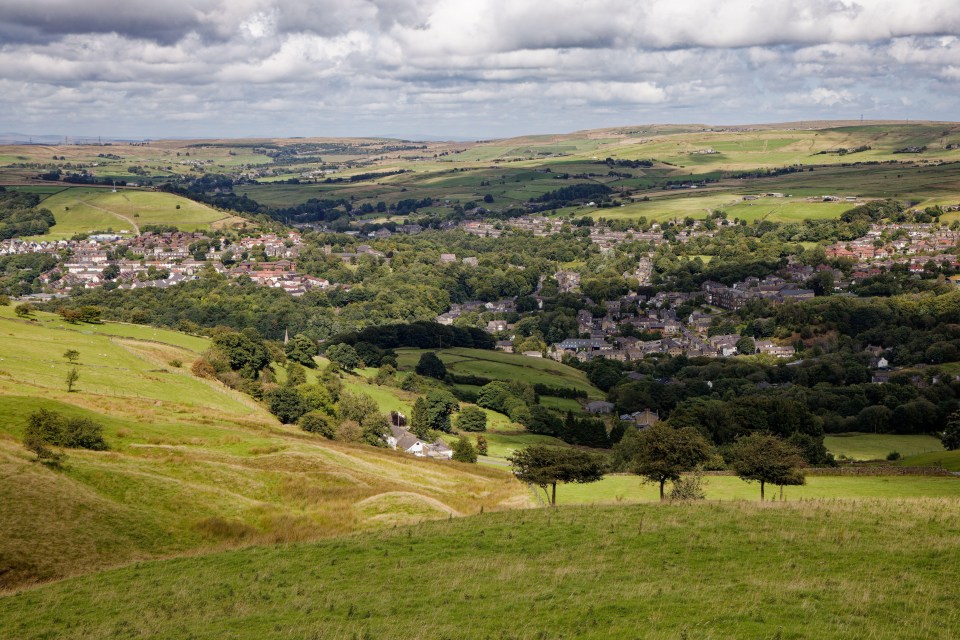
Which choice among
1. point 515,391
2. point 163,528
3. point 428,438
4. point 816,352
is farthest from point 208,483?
point 816,352

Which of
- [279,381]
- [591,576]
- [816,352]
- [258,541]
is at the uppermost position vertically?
[591,576]

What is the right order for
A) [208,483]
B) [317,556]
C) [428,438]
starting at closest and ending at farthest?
[317,556] < [208,483] < [428,438]

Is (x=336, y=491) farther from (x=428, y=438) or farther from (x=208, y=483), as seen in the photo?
(x=428, y=438)

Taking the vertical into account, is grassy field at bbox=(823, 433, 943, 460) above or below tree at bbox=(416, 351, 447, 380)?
below

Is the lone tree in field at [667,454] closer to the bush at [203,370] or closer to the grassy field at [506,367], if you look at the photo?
the bush at [203,370]

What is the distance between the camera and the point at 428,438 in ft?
247

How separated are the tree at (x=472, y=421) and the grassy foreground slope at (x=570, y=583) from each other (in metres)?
52.2

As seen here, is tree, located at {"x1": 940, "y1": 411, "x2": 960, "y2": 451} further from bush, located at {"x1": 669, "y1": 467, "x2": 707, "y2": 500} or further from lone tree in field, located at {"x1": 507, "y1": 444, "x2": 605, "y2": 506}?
lone tree in field, located at {"x1": 507, "y1": 444, "x2": 605, "y2": 506}

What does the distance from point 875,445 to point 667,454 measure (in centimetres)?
4734

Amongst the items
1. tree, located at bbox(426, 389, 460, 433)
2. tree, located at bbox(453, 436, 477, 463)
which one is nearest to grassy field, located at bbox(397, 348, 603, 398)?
tree, located at bbox(426, 389, 460, 433)

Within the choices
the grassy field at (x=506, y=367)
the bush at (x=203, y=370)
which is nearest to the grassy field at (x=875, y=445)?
the grassy field at (x=506, y=367)

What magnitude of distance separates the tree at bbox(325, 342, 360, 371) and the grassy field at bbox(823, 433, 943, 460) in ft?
170

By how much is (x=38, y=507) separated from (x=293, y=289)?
148m

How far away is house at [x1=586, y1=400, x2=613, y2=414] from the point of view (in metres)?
98.6
